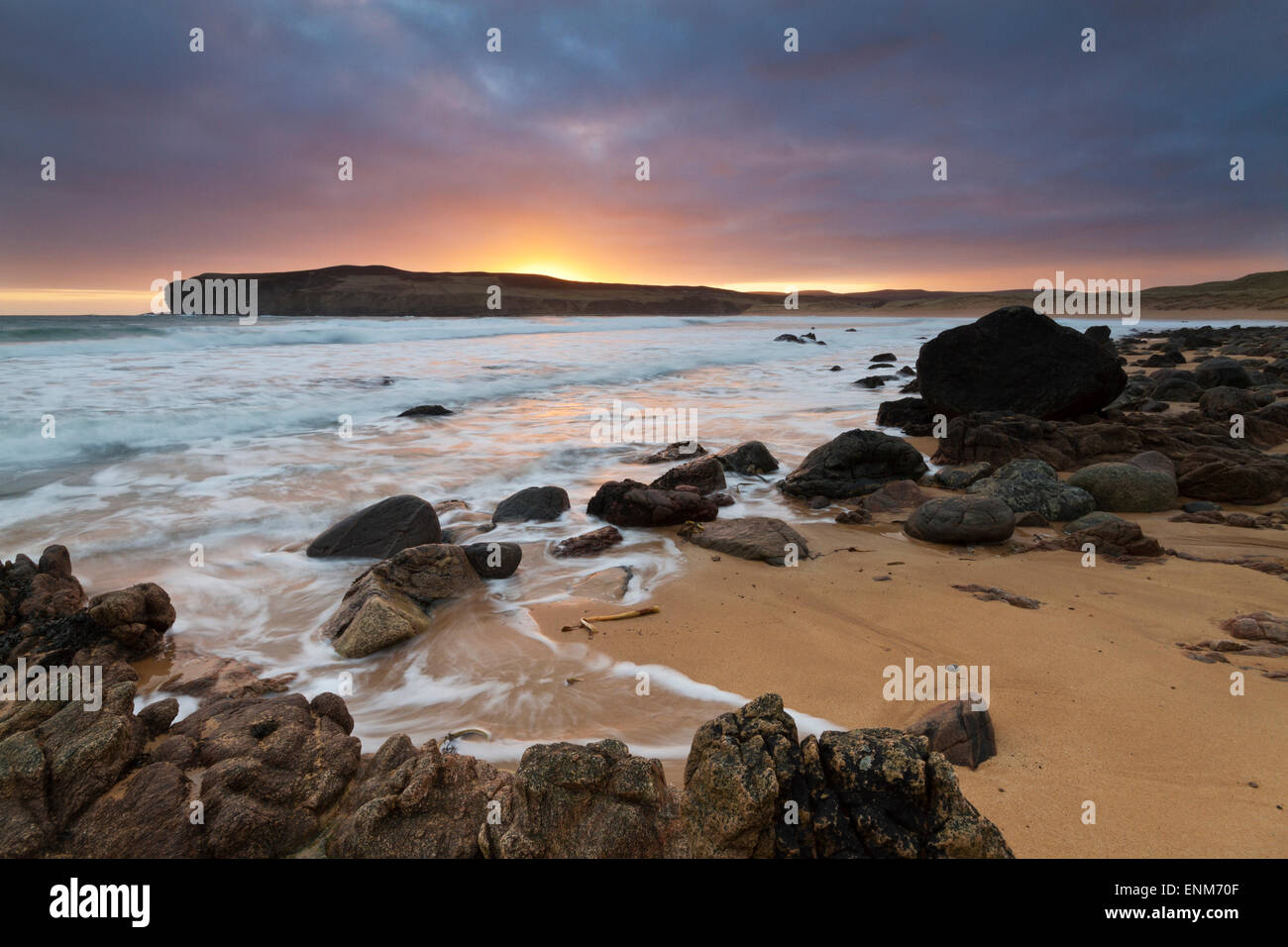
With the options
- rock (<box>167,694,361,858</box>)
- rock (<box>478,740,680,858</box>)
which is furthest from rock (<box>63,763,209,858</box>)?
rock (<box>478,740,680,858</box>)

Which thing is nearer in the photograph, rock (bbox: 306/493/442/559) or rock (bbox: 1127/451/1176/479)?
rock (bbox: 306/493/442/559)

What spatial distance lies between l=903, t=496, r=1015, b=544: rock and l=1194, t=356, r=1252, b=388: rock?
477 inches

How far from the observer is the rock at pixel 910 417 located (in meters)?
11.5

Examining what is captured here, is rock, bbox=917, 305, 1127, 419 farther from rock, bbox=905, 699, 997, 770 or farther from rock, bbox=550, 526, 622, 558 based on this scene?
rock, bbox=905, 699, 997, 770

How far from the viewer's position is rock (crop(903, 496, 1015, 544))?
589cm

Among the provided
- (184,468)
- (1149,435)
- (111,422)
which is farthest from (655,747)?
(111,422)

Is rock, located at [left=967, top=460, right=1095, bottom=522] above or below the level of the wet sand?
above

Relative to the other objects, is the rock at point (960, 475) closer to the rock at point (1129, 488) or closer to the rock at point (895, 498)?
the rock at point (895, 498)

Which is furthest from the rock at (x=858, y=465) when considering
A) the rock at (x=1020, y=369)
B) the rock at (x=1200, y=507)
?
the rock at (x=1020, y=369)

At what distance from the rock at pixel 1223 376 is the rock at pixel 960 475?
9.75 m

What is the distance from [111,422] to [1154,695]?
15.5 metres

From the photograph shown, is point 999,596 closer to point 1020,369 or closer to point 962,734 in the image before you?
point 962,734

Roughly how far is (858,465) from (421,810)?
682 cm

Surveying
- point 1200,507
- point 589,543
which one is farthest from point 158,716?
point 1200,507
